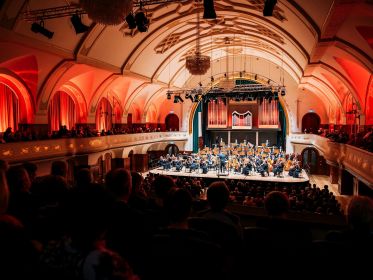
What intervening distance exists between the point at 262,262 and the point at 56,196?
1.92 metres

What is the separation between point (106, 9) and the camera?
4871mm

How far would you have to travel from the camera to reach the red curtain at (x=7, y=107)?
44.9 ft

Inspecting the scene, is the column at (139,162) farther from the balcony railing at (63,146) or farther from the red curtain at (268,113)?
the red curtain at (268,113)

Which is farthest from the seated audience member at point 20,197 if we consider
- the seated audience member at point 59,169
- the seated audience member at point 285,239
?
the seated audience member at point 285,239

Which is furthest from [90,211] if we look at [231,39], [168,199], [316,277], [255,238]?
[231,39]

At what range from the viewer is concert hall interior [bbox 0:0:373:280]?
188cm

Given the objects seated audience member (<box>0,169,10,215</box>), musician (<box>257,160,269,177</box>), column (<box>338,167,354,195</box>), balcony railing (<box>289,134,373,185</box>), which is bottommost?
column (<box>338,167,354,195</box>)

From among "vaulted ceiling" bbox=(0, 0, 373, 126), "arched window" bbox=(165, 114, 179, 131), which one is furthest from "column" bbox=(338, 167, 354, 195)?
"arched window" bbox=(165, 114, 179, 131)

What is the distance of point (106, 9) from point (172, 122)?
22.4 meters

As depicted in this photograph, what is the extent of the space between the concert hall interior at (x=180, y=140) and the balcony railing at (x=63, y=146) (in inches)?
2.3

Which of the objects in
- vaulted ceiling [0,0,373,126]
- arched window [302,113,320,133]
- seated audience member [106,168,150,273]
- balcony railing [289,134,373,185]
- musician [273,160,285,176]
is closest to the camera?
seated audience member [106,168,150,273]

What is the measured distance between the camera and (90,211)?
5.44 ft

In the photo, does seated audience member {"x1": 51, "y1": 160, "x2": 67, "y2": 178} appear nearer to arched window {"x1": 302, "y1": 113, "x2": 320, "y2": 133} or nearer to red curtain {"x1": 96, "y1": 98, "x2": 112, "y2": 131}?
red curtain {"x1": 96, "y1": 98, "x2": 112, "y2": 131}

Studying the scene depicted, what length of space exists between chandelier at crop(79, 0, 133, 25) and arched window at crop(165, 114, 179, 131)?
2186 cm
